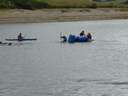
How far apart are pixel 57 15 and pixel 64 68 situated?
71.9 metres

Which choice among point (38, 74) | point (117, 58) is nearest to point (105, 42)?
point (117, 58)

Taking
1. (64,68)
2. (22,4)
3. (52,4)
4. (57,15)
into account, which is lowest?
(64,68)

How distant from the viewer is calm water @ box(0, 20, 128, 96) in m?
43.4

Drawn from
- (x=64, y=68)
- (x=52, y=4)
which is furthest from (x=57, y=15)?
(x=64, y=68)

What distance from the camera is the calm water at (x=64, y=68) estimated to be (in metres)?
43.4

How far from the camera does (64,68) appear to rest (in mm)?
54938

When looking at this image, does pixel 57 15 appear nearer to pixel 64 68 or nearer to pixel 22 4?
pixel 22 4

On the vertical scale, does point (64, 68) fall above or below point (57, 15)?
below

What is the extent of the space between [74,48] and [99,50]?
3.91 meters

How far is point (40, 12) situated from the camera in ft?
413

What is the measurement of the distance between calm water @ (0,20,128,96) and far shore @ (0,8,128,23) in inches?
886

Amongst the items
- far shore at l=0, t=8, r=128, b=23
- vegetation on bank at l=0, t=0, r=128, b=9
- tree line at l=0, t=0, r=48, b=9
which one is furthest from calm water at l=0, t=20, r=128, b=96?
vegetation on bank at l=0, t=0, r=128, b=9

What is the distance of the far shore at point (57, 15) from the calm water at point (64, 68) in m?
22.5

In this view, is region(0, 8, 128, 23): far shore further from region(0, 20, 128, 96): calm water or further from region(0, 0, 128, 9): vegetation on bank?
region(0, 20, 128, 96): calm water
